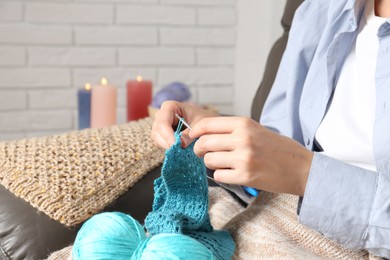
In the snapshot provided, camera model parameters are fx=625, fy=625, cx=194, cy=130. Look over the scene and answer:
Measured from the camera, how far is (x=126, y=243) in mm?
693

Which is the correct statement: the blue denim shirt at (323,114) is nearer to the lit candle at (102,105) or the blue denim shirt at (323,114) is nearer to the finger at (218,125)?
the finger at (218,125)

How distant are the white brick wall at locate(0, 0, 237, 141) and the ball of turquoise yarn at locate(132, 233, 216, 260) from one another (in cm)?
140

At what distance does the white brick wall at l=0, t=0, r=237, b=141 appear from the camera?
6.42 ft

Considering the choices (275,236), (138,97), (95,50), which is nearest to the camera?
(275,236)

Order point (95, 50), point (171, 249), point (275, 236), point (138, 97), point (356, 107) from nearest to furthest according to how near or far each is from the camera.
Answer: point (171, 249) < point (275, 236) < point (356, 107) < point (138, 97) < point (95, 50)

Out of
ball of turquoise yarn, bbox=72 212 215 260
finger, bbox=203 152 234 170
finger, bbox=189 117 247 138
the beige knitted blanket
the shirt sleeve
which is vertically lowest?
the beige knitted blanket

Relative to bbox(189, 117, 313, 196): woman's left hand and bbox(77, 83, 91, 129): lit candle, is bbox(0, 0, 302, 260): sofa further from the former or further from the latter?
bbox(77, 83, 91, 129): lit candle

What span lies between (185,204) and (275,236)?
0.12 metres

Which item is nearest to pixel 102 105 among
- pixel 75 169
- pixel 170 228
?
pixel 75 169

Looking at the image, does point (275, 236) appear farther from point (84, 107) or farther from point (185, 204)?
point (84, 107)

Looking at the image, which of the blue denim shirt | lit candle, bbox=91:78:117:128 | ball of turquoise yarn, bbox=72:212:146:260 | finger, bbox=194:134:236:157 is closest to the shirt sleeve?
the blue denim shirt

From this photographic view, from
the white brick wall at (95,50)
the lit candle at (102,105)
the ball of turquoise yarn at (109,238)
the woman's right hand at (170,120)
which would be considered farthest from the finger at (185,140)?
the white brick wall at (95,50)

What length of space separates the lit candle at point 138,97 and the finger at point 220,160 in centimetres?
107

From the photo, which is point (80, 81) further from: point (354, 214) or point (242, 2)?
point (354, 214)
